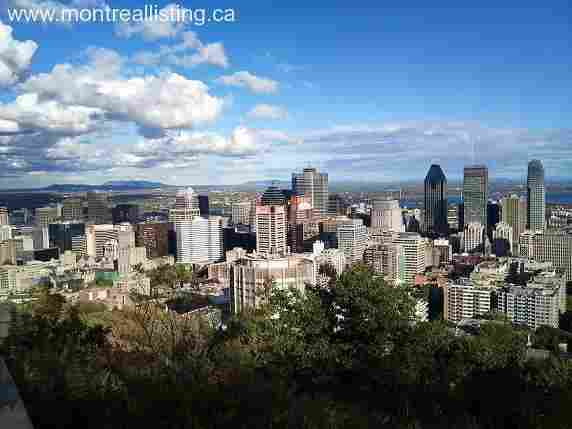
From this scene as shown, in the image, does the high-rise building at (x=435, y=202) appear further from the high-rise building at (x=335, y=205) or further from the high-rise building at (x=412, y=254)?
the high-rise building at (x=412, y=254)

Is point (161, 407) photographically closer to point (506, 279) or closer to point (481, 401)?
point (481, 401)

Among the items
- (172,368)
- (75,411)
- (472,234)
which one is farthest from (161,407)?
(472,234)

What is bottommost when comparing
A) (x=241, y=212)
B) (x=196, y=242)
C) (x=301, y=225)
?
(x=196, y=242)

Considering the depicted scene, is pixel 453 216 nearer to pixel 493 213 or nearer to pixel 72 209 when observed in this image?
pixel 493 213

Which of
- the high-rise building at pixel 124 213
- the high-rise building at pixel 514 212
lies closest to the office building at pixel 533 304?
the high-rise building at pixel 514 212

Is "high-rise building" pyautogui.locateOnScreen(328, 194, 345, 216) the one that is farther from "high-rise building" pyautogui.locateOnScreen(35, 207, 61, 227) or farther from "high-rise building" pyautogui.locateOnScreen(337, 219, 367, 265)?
"high-rise building" pyautogui.locateOnScreen(35, 207, 61, 227)

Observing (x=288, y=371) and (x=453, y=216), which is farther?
(x=453, y=216)

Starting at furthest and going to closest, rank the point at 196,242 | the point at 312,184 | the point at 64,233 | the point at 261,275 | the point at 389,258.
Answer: the point at 312,184 → the point at 196,242 → the point at 64,233 → the point at 389,258 → the point at 261,275

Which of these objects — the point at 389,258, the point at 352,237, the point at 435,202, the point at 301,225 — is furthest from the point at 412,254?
the point at 435,202
